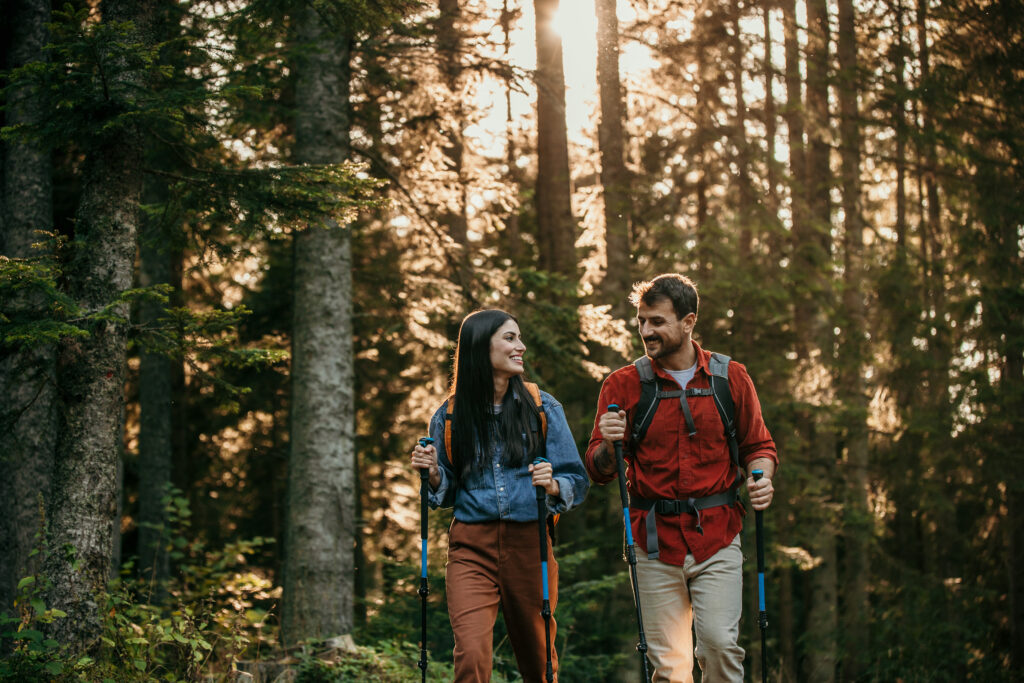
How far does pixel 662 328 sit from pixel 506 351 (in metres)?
0.92

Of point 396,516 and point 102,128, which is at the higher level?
point 102,128

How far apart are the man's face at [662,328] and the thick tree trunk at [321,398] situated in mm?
5327

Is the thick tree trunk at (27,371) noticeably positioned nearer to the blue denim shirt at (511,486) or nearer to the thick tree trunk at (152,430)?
the blue denim shirt at (511,486)

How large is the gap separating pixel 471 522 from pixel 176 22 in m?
5.40

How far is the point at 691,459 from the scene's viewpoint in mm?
4898

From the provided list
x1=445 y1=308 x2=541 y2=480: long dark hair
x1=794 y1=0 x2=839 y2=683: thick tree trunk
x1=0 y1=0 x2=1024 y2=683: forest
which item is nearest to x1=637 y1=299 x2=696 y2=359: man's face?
x1=445 y1=308 x2=541 y2=480: long dark hair

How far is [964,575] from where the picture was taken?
1744 cm

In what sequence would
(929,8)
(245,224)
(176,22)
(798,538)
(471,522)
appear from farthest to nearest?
(798,538) < (929,8) < (176,22) < (245,224) < (471,522)

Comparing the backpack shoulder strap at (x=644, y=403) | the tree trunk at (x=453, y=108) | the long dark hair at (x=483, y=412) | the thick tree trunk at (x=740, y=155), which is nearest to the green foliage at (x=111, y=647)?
the long dark hair at (x=483, y=412)

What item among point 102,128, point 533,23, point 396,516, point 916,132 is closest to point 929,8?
point 916,132

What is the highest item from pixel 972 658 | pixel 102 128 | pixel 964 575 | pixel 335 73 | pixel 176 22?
pixel 335 73

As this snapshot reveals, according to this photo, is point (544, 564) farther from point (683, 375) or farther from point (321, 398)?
point (321, 398)

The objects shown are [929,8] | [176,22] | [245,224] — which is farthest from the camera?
[929,8]

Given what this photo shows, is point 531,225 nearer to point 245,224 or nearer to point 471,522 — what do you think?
point 245,224
